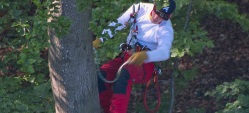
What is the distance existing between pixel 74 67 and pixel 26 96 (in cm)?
94

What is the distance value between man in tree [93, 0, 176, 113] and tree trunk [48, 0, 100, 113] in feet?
0.93

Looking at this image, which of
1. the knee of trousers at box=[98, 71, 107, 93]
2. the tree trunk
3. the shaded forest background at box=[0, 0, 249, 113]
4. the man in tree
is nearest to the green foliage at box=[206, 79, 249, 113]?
the man in tree

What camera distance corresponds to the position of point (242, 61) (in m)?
9.34

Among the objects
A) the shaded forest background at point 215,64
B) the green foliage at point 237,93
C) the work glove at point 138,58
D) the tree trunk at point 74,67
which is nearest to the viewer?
the tree trunk at point 74,67

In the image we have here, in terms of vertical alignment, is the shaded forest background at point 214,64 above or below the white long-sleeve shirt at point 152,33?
below

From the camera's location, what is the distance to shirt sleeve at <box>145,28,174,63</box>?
6.33 meters

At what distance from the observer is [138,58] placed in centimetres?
626

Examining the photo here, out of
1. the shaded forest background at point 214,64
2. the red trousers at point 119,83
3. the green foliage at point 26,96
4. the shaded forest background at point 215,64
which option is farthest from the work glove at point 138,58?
the shaded forest background at point 215,64

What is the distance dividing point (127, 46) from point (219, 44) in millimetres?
3580

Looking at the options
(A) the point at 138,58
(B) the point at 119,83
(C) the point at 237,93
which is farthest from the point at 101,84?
A: (C) the point at 237,93

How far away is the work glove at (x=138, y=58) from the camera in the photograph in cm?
626

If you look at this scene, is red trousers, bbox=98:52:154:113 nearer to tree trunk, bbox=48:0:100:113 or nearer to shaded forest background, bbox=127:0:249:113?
tree trunk, bbox=48:0:100:113

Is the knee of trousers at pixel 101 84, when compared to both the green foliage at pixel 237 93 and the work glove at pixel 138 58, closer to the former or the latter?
the work glove at pixel 138 58

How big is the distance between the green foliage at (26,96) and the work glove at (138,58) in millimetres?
911
